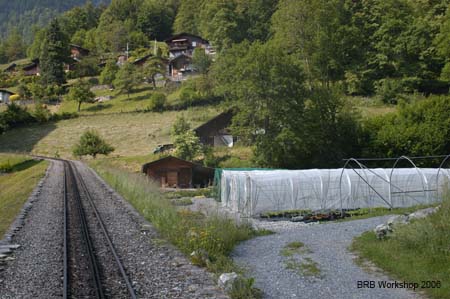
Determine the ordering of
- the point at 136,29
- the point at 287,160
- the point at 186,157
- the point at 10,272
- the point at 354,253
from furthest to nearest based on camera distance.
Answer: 1. the point at 136,29
2. the point at 186,157
3. the point at 287,160
4. the point at 354,253
5. the point at 10,272

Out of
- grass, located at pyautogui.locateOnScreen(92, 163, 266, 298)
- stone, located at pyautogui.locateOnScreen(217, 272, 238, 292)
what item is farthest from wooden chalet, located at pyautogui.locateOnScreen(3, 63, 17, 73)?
stone, located at pyautogui.locateOnScreen(217, 272, 238, 292)

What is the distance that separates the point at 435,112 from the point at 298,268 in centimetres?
3552

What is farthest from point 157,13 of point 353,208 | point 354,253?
point 354,253

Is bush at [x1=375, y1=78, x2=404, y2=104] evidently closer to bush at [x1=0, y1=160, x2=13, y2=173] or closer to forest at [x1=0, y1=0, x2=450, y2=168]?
forest at [x1=0, y1=0, x2=450, y2=168]

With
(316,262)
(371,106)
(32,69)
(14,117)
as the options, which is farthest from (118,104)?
(316,262)

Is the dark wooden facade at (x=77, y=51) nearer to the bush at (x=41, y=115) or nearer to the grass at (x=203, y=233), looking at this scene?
the bush at (x=41, y=115)

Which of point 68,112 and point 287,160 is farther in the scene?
point 68,112

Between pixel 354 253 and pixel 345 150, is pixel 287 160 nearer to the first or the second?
pixel 345 150

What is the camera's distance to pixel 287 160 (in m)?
43.3

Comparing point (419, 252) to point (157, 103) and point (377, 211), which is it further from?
point (157, 103)

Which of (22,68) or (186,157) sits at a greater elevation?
(22,68)

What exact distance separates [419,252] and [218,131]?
147ft

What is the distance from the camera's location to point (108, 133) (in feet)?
216

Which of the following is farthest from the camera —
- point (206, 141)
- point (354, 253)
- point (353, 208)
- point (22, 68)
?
point (22, 68)
